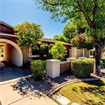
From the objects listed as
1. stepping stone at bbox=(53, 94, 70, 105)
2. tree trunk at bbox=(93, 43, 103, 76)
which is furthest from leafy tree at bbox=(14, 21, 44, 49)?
tree trunk at bbox=(93, 43, 103, 76)

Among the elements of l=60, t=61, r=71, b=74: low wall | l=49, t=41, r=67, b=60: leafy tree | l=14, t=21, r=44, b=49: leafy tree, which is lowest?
l=60, t=61, r=71, b=74: low wall

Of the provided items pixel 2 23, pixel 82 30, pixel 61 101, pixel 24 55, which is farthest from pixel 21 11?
pixel 82 30

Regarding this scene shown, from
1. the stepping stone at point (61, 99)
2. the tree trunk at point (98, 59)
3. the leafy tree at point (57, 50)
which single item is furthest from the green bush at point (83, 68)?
the stepping stone at point (61, 99)

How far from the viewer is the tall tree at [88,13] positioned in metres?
5.80

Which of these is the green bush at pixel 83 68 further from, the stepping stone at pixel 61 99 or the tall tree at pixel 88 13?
the stepping stone at pixel 61 99

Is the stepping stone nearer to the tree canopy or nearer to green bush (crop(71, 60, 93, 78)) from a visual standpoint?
green bush (crop(71, 60, 93, 78))

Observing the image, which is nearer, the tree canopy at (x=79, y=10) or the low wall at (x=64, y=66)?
the tree canopy at (x=79, y=10)

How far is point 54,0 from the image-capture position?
244 inches

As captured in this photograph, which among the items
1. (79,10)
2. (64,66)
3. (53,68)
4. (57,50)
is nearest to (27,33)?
(57,50)

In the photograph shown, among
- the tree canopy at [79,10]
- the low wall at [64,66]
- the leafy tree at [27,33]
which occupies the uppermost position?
the tree canopy at [79,10]

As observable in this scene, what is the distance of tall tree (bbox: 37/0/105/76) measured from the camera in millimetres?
5805

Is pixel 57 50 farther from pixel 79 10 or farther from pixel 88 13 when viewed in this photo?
pixel 88 13

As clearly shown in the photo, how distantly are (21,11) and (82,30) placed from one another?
58.8ft

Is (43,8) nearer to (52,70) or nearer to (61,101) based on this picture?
(52,70)
